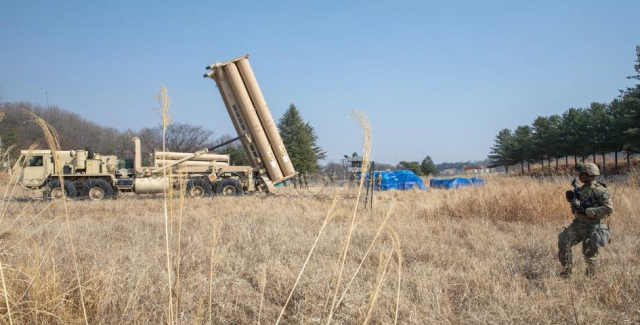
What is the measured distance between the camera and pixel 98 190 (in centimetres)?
1471

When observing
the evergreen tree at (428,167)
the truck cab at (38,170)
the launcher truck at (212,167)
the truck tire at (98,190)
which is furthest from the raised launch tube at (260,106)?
the evergreen tree at (428,167)

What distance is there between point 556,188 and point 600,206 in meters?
5.31

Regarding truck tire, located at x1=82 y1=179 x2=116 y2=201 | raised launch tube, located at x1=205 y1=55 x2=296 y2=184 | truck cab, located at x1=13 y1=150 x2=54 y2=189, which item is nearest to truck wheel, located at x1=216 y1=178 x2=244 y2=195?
raised launch tube, located at x1=205 y1=55 x2=296 y2=184

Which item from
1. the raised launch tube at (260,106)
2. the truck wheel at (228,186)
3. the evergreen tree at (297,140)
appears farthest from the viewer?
the evergreen tree at (297,140)

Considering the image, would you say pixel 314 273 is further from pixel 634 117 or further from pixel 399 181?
pixel 634 117

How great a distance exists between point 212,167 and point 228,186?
3.26 ft

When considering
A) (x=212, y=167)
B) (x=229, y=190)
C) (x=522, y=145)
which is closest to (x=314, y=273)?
(x=229, y=190)

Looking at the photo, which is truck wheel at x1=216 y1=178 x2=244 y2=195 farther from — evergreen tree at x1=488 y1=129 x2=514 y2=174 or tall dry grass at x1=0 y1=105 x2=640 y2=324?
evergreen tree at x1=488 y1=129 x2=514 y2=174

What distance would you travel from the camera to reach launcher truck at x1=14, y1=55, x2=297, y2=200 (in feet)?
46.8

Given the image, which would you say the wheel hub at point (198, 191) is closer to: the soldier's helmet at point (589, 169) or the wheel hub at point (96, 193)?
the wheel hub at point (96, 193)

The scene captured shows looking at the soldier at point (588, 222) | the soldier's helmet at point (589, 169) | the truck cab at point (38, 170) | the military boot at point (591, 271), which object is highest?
the truck cab at point (38, 170)

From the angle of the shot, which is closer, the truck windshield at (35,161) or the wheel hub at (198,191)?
the truck windshield at (35,161)

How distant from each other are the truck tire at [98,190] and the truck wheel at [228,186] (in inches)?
147

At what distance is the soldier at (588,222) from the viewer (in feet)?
13.5
